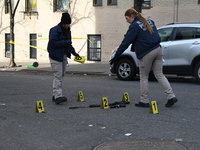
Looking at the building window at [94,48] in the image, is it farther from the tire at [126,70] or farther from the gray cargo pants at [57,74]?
the gray cargo pants at [57,74]

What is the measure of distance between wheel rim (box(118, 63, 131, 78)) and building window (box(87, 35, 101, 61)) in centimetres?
993

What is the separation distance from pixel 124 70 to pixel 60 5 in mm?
12558

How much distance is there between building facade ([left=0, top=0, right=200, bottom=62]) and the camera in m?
20.4

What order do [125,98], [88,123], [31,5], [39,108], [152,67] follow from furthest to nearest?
[31,5] < [125,98] < [152,67] < [39,108] < [88,123]

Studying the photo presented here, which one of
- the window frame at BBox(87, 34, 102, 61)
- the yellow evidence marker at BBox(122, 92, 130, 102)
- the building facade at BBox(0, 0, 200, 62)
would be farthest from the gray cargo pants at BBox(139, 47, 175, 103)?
the window frame at BBox(87, 34, 102, 61)

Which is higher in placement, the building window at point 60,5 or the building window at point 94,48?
the building window at point 60,5

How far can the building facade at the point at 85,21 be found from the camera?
2041cm

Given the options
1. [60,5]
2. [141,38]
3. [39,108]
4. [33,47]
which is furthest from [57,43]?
[33,47]

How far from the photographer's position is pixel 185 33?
12195 millimetres

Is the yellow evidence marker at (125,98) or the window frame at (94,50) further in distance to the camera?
the window frame at (94,50)

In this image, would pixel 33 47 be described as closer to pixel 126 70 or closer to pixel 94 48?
pixel 94 48

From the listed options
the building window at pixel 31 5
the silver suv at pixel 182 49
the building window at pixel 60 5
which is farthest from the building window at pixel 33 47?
the silver suv at pixel 182 49

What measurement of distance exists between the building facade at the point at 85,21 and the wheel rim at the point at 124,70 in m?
8.00

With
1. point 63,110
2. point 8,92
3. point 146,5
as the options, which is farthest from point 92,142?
point 146,5
